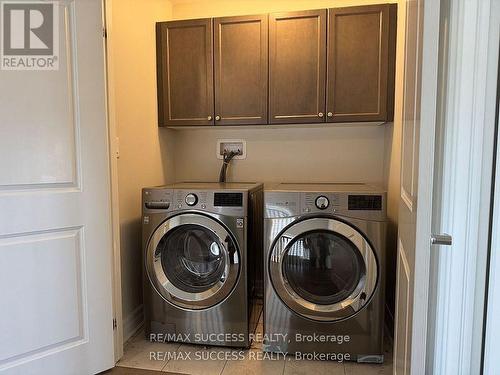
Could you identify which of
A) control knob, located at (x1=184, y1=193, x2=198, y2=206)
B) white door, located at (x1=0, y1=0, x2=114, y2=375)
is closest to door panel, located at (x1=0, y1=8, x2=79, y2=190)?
white door, located at (x1=0, y1=0, x2=114, y2=375)

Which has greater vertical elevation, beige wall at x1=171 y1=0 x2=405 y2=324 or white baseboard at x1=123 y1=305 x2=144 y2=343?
beige wall at x1=171 y1=0 x2=405 y2=324

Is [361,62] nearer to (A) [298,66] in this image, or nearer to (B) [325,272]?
(A) [298,66]

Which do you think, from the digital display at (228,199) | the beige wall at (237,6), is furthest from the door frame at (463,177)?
the beige wall at (237,6)

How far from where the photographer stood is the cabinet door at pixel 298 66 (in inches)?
83.9

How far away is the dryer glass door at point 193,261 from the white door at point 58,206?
31 cm

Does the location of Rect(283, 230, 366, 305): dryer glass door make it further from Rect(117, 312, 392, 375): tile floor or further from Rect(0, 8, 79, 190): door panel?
Rect(0, 8, 79, 190): door panel

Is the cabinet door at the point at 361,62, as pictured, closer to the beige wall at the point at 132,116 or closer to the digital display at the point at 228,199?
the digital display at the point at 228,199

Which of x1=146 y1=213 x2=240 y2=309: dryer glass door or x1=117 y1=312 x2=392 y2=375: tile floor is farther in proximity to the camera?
x1=146 y1=213 x2=240 y2=309: dryer glass door

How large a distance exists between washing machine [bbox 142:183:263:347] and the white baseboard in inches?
5.3

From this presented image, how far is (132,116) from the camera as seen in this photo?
2.07m

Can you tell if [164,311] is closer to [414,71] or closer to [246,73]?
[246,73]

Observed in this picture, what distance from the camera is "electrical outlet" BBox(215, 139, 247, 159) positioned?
103 inches

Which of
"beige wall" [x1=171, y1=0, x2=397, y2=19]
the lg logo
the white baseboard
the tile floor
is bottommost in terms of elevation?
the tile floor

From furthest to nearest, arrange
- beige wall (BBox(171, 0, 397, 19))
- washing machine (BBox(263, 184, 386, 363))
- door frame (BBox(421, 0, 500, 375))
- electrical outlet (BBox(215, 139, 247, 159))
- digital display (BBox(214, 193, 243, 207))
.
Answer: electrical outlet (BBox(215, 139, 247, 159)) → beige wall (BBox(171, 0, 397, 19)) → digital display (BBox(214, 193, 243, 207)) → washing machine (BBox(263, 184, 386, 363)) → door frame (BBox(421, 0, 500, 375))
